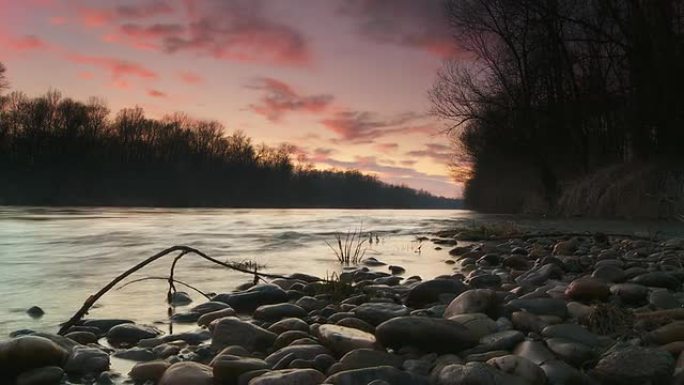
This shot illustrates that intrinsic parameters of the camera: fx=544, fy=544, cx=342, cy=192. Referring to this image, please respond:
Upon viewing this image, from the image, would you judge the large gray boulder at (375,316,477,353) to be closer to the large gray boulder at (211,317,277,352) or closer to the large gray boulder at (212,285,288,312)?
the large gray boulder at (211,317,277,352)

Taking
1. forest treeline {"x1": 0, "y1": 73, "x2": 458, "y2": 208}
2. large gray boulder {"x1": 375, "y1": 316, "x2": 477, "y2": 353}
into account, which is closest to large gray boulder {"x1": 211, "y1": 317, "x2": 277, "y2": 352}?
large gray boulder {"x1": 375, "y1": 316, "x2": 477, "y2": 353}

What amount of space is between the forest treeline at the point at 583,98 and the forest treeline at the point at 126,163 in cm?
5528

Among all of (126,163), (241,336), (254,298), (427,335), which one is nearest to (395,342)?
(427,335)

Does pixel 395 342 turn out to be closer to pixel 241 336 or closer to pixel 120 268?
pixel 241 336

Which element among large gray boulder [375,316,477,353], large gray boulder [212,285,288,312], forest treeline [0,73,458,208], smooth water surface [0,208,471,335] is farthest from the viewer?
forest treeline [0,73,458,208]

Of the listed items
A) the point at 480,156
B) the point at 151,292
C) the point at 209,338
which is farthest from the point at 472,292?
the point at 480,156

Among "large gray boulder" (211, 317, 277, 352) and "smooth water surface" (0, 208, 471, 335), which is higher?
"large gray boulder" (211, 317, 277, 352)

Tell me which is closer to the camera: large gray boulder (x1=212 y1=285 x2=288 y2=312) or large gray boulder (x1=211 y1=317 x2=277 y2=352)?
large gray boulder (x1=211 y1=317 x2=277 y2=352)

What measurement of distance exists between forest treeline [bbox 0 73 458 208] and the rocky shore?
6622 centimetres

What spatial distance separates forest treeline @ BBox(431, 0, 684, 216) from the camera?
56.5 ft

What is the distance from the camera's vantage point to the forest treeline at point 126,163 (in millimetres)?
65875

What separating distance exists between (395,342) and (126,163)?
8179 cm

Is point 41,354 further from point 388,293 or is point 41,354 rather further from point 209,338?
point 388,293

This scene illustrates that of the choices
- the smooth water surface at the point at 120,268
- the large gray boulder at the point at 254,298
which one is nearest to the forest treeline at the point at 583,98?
the smooth water surface at the point at 120,268
